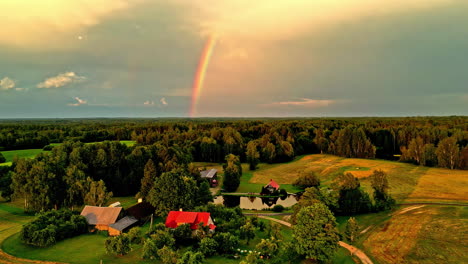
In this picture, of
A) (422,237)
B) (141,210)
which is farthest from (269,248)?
(141,210)

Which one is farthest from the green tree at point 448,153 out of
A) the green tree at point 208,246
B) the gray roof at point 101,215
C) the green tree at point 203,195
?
the gray roof at point 101,215

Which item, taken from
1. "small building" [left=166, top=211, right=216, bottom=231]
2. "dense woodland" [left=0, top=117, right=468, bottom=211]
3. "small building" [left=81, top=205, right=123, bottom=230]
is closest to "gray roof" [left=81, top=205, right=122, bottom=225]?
"small building" [left=81, top=205, right=123, bottom=230]

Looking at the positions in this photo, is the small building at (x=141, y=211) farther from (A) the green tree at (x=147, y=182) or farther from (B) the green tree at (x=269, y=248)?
(B) the green tree at (x=269, y=248)

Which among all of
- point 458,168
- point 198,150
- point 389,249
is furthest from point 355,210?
point 198,150

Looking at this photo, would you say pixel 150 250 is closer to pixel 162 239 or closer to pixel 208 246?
pixel 162 239

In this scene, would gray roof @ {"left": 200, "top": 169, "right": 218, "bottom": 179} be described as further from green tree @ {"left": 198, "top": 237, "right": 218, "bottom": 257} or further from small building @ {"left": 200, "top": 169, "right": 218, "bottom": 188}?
green tree @ {"left": 198, "top": 237, "right": 218, "bottom": 257}

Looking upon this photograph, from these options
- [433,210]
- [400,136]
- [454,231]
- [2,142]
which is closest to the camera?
[454,231]

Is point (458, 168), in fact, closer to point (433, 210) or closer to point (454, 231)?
point (433, 210)
